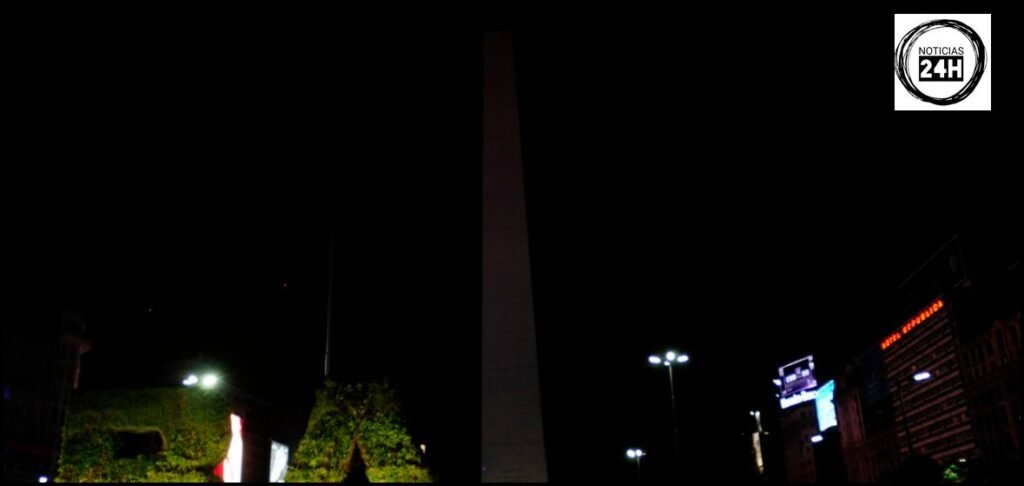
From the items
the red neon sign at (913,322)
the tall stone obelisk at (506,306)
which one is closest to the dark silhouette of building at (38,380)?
the tall stone obelisk at (506,306)

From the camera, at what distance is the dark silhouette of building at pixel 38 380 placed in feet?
197

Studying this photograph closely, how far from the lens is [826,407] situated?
98125 mm

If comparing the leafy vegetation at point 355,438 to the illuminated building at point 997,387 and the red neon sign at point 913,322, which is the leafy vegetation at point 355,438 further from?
the red neon sign at point 913,322

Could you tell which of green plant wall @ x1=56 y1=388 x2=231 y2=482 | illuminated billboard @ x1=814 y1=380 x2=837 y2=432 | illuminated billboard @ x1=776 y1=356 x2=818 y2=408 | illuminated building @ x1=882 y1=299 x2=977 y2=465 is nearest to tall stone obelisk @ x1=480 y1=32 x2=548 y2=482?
green plant wall @ x1=56 y1=388 x2=231 y2=482

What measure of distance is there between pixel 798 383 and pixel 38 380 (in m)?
69.1

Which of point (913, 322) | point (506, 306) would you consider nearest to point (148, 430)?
point (506, 306)

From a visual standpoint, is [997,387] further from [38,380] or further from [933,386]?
[38,380]

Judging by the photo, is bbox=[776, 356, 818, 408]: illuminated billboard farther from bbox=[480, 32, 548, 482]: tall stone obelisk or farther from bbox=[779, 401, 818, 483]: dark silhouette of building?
bbox=[480, 32, 548, 482]: tall stone obelisk

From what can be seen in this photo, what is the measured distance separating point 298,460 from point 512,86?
9740 millimetres

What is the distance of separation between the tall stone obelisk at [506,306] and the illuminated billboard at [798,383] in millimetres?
74322

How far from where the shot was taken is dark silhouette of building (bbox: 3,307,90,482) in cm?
6000

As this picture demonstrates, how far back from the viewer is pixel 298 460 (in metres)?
19.5

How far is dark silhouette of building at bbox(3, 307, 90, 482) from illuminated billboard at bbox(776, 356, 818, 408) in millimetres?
66204

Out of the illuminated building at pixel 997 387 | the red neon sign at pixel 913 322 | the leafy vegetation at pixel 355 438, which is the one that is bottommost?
the leafy vegetation at pixel 355 438
